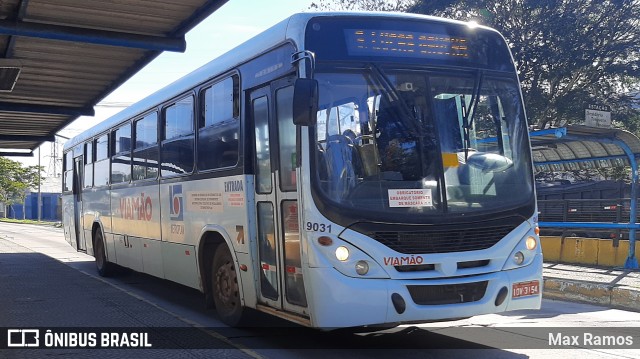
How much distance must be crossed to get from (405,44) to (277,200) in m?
1.99

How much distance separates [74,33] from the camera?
1251 centimetres

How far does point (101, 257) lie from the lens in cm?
1479

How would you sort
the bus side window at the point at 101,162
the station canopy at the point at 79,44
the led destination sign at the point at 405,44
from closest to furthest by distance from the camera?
1. the led destination sign at the point at 405,44
2. the station canopy at the point at 79,44
3. the bus side window at the point at 101,162

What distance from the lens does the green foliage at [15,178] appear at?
68.3m

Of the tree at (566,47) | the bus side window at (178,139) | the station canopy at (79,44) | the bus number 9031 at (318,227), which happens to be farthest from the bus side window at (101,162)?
the tree at (566,47)

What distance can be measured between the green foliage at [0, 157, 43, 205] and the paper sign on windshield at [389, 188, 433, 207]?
6746 cm

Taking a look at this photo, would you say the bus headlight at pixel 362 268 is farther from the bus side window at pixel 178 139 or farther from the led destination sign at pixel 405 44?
the bus side window at pixel 178 139

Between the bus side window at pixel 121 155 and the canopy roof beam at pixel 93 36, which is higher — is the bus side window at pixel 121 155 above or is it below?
below

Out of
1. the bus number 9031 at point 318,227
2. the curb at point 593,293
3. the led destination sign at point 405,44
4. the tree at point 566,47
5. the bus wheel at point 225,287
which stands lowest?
the curb at point 593,293

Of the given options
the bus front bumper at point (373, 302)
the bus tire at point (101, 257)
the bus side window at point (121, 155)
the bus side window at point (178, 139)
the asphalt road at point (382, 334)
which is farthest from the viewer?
the bus tire at point (101, 257)

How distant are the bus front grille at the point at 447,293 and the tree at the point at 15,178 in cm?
6764

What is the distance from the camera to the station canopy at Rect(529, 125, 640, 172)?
12.2 meters

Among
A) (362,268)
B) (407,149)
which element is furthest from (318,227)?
(407,149)

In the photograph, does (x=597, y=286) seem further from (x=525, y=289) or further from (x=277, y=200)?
(x=277, y=200)
